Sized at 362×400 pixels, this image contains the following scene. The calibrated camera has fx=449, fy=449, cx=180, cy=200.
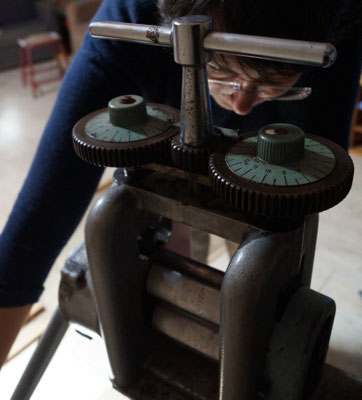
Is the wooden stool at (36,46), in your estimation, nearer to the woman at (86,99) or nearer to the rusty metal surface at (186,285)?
the woman at (86,99)

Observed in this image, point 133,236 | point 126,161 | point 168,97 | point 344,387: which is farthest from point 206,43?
point 168,97

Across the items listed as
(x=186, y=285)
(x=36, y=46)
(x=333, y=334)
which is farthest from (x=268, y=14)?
(x=36, y=46)

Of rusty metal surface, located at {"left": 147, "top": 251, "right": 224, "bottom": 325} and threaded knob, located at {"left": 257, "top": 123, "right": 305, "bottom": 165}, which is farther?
rusty metal surface, located at {"left": 147, "top": 251, "right": 224, "bottom": 325}

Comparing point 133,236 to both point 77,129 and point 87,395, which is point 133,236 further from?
point 87,395

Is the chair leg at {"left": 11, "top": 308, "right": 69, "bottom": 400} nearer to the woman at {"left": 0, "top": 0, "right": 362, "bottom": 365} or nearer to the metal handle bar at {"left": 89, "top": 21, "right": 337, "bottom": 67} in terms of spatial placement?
the woman at {"left": 0, "top": 0, "right": 362, "bottom": 365}

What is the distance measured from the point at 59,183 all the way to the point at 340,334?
520 millimetres

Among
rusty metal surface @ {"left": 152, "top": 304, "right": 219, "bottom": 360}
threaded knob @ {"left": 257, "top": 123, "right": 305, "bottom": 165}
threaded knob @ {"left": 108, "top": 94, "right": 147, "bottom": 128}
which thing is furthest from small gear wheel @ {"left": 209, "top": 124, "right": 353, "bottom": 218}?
rusty metal surface @ {"left": 152, "top": 304, "right": 219, "bottom": 360}

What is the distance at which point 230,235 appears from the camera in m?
0.45

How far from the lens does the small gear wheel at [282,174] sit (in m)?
0.35

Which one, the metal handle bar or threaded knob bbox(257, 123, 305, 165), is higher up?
the metal handle bar

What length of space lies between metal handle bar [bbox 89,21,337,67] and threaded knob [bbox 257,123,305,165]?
0.07 m

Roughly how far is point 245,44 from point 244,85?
28 centimetres

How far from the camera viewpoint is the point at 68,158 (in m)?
0.70

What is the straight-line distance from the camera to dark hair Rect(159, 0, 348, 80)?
46 cm
